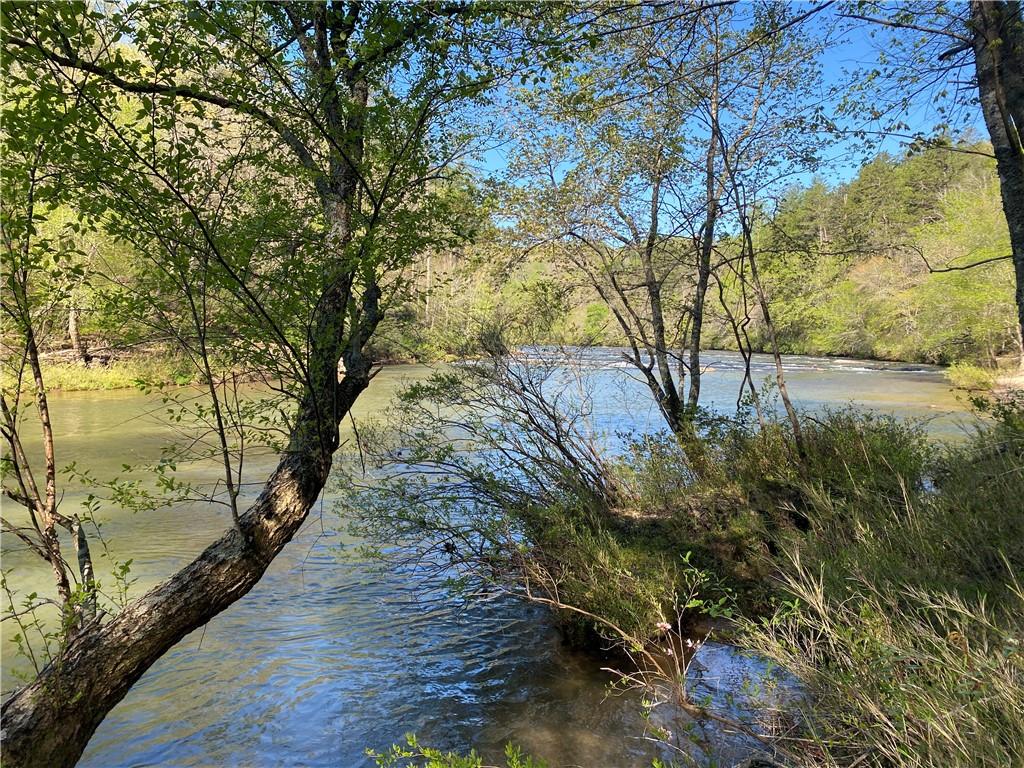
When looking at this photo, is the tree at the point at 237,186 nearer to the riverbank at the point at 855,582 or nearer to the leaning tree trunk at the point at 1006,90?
the riverbank at the point at 855,582

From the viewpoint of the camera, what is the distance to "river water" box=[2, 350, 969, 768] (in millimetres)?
4184

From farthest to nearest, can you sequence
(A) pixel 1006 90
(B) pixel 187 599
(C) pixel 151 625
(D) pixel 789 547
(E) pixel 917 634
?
(A) pixel 1006 90 < (D) pixel 789 547 < (B) pixel 187 599 < (C) pixel 151 625 < (E) pixel 917 634

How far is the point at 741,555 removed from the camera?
18.6ft

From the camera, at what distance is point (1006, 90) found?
188 inches

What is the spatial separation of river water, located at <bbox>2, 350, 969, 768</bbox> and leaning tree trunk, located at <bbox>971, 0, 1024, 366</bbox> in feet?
13.4

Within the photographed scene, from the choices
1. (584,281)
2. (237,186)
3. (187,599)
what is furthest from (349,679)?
(584,281)

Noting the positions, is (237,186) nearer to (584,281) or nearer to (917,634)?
(917,634)

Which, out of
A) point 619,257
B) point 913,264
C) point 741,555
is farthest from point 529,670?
point 913,264

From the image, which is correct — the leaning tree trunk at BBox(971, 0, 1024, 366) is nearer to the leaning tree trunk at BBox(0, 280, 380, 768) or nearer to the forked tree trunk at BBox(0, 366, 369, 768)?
the leaning tree trunk at BBox(0, 280, 380, 768)

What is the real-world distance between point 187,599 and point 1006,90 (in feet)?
21.8

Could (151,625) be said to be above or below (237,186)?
below

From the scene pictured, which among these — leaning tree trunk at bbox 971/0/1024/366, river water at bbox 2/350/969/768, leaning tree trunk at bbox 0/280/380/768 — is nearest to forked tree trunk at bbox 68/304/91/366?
river water at bbox 2/350/969/768

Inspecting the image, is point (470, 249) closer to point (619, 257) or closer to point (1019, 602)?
point (619, 257)

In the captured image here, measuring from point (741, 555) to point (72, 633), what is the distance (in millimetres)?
4998
